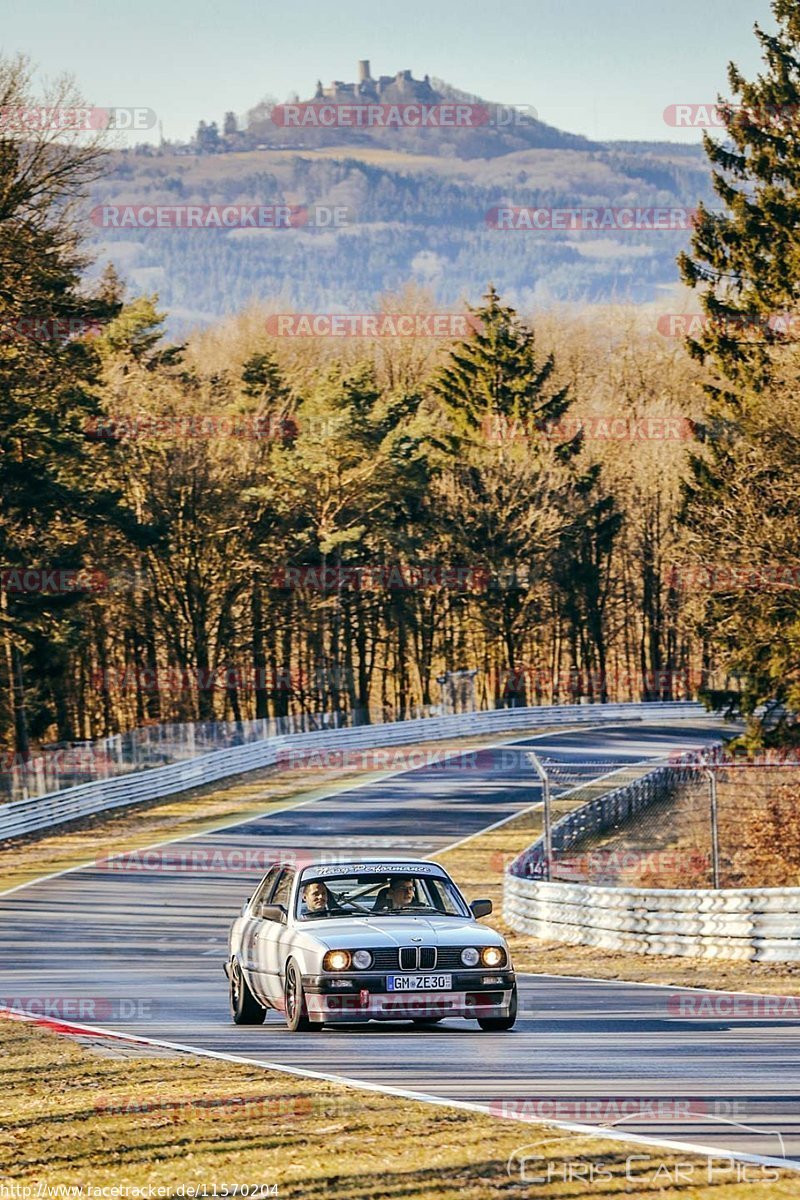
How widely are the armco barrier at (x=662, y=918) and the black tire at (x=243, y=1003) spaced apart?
7784 mm

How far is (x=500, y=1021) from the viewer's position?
46.9 ft

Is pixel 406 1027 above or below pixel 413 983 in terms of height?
below

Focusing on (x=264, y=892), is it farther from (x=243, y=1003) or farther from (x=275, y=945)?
(x=275, y=945)

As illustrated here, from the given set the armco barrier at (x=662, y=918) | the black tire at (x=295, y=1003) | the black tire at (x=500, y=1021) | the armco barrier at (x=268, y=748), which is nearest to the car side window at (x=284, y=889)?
the black tire at (x=295, y=1003)

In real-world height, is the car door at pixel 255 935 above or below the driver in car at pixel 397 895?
below

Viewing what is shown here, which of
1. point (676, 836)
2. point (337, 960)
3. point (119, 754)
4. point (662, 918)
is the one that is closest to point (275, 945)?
point (337, 960)

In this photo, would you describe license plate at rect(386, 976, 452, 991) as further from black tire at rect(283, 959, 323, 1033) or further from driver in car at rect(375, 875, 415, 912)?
driver in car at rect(375, 875, 415, 912)

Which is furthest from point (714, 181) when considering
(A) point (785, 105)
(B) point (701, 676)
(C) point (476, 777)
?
(B) point (701, 676)

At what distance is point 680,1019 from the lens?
15844mm

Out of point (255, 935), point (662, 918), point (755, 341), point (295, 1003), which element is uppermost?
point (755, 341)

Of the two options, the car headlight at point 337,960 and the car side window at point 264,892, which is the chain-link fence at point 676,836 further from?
the car headlight at point 337,960

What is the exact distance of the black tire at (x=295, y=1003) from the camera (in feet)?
46.5

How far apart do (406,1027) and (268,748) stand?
4356 centimetres

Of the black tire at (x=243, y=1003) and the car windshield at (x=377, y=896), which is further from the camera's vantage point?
the black tire at (x=243, y=1003)
